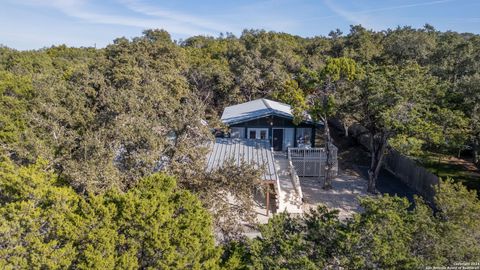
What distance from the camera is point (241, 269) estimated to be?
24.9 feet

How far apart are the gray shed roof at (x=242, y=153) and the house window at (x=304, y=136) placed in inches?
135

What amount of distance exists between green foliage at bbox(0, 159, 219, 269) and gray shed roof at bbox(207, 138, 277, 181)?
278 inches

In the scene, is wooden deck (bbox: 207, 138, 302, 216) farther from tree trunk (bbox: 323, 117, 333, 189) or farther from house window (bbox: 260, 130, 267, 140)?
house window (bbox: 260, 130, 267, 140)

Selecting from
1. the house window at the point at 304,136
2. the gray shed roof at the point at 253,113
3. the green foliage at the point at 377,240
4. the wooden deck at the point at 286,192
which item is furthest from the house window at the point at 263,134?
the green foliage at the point at 377,240

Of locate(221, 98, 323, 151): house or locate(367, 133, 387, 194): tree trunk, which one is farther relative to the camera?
locate(221, 98, 323, 151): house

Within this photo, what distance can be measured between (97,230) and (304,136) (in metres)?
15.3

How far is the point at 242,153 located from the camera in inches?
645

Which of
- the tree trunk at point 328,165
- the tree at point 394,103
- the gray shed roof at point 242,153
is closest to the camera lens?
the tree at point 394,103

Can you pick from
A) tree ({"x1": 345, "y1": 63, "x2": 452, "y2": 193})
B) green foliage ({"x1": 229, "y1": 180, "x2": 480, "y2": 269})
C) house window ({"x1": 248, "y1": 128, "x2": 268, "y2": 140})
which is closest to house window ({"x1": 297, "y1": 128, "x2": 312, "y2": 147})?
house window ({"x1": 248, "y1": 128, "x2": 268, "y2": 140})

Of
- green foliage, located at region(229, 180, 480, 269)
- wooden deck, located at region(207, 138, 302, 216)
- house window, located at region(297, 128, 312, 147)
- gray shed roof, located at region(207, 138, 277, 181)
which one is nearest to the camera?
green foliage, located at region(229, 180, 480, 269)

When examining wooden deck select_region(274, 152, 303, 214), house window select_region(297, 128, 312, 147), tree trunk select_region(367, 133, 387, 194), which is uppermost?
house window select_region(297, 128, 312, 147)

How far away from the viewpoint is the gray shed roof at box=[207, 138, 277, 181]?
15148 mm

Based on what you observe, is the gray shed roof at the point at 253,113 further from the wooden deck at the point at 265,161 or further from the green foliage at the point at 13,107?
the green foliage at the point at 13,107

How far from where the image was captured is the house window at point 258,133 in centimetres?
2059
